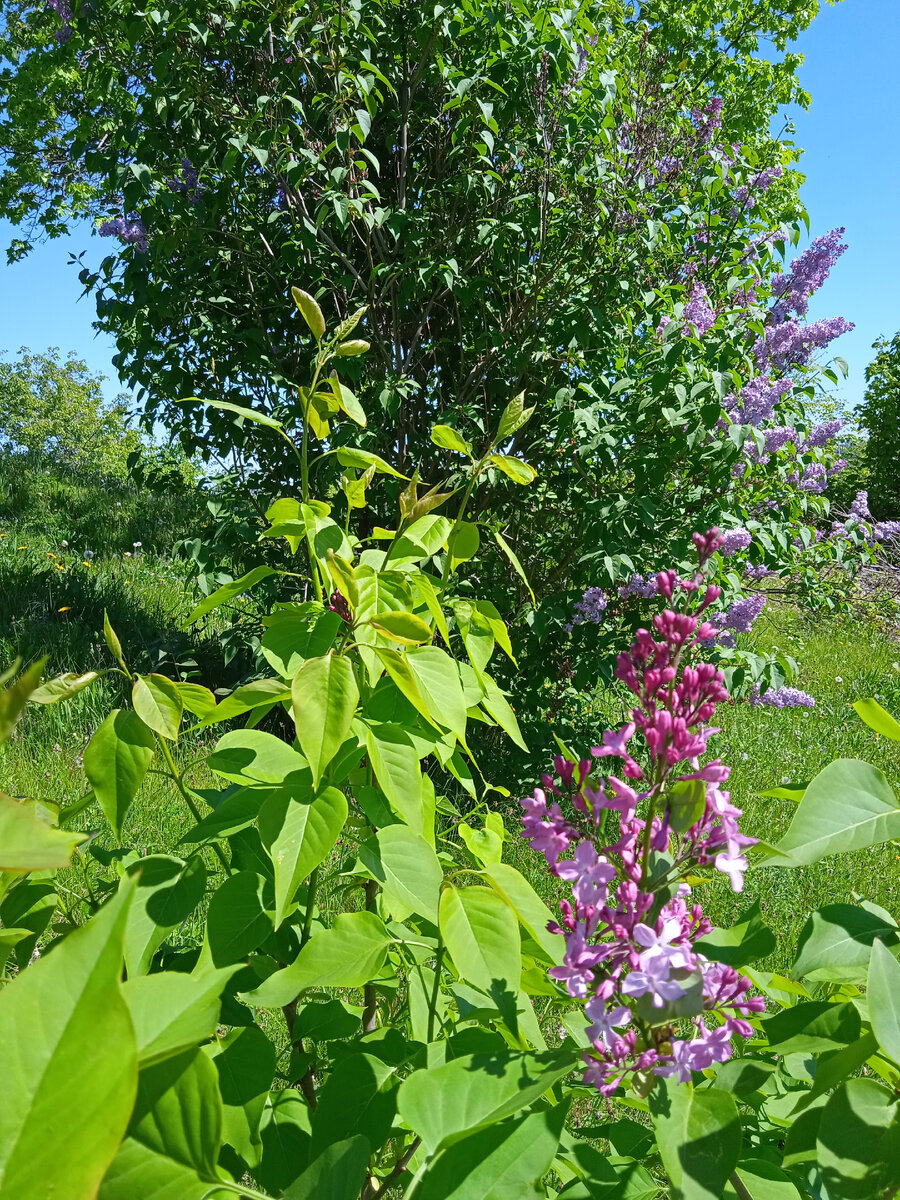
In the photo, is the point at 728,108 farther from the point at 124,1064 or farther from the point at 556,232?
the point at 124,1064

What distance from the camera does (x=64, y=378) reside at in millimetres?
22562

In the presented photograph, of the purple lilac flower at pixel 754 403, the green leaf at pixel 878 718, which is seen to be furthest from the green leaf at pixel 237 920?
the purple lilac flower at pixel 754 403

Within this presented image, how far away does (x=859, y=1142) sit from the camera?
0.59 m

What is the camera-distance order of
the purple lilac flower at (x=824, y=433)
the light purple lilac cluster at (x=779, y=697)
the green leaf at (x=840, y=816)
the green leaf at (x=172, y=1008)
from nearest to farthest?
the green leaf at (x=172, y=1008)
the green leaf at (x=840, y=816)
the light purple lilac cluster at (x=779, y=697)
the purple lilac flower at (x=824, y=433)

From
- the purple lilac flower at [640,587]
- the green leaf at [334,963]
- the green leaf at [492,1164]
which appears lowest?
the green leaf at [492,1164]

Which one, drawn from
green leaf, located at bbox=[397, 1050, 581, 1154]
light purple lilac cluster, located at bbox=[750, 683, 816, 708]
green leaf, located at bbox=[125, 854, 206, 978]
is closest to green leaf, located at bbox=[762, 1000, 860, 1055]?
green leaf, located at bbox=[397, 1050, 581, 1154]

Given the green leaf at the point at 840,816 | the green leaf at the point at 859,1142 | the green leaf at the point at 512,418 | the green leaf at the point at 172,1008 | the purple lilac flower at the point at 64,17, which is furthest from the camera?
the purple lilac flower at the point at 64,17

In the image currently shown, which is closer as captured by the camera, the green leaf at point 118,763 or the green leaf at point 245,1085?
the green leaf at point 245,1085

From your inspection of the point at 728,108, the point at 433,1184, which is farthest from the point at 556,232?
the point at 433,1184

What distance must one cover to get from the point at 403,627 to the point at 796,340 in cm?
329

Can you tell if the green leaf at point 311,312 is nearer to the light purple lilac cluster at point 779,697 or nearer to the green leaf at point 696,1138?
the green leaf at point 696,1138

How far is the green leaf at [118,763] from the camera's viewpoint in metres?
0.90

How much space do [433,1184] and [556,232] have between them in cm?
359

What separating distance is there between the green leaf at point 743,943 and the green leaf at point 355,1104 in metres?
0.34
